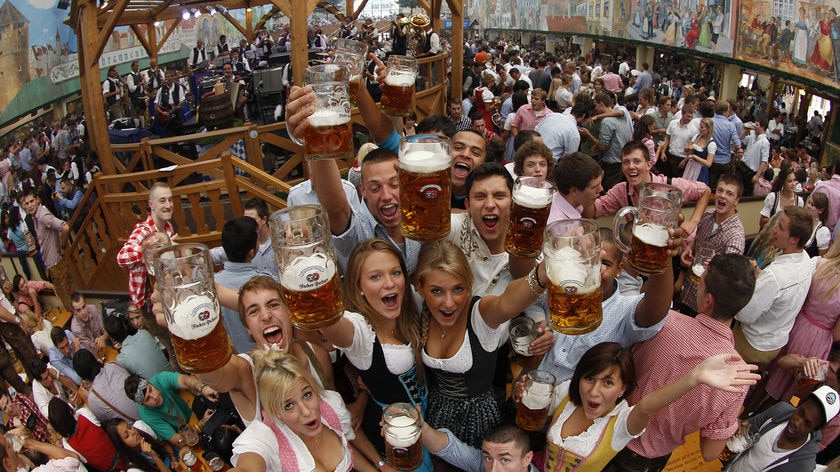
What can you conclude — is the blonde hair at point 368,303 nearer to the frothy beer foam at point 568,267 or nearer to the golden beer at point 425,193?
the golden beer at point 425,193

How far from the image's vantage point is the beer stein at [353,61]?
1917 millimetres

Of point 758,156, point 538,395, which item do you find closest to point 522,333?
point 538,395

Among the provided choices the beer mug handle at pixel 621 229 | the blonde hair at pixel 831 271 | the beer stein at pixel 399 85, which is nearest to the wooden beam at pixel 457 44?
the blonde hair at pixel 831 271

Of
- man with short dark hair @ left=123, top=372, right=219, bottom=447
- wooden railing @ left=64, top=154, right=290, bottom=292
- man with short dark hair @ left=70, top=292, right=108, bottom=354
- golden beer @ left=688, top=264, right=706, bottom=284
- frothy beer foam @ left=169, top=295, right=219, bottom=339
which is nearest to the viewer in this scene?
frothy beer foam @ left=169, top=295, right=219, bottom=339

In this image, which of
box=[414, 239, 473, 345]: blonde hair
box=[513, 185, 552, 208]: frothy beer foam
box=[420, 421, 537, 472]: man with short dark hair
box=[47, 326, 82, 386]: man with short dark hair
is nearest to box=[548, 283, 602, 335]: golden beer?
box=[513, 185, 552, 208]: frothy beer foam

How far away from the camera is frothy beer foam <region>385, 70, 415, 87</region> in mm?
1944

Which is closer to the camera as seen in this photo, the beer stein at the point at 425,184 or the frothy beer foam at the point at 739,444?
the beer stein at the point at 425,184

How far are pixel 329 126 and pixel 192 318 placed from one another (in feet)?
1.94

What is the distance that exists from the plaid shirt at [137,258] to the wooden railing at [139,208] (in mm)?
1104

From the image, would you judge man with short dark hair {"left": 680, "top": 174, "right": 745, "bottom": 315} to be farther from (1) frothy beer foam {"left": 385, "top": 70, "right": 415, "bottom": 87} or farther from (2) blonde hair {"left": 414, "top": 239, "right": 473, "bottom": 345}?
(1) frothy beer foam {"left": 385, "top": 70, "right": 415, "bottom": 87}

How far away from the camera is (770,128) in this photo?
Result: 9.55m

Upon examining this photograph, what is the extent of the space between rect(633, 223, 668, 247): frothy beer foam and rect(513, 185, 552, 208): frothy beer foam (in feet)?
0.83

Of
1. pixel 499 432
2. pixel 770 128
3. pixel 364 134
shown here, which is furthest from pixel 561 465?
pixel 770 128

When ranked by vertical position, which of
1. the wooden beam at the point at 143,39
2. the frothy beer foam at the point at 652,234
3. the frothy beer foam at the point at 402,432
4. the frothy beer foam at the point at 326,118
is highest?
the wooden beam at the point at 143,39
